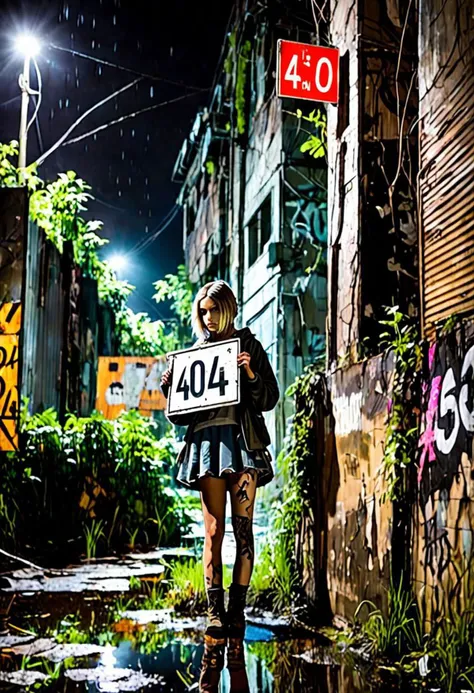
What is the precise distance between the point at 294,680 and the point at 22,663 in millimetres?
1636

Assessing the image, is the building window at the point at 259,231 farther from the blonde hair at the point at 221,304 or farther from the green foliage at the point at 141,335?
the blonde hair at the point at 221,304

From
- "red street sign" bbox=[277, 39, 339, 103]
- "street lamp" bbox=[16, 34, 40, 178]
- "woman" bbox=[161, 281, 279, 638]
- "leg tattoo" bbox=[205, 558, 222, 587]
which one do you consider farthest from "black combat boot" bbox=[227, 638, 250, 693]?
"street lamp" bbox=[16, 34, 40, 178]

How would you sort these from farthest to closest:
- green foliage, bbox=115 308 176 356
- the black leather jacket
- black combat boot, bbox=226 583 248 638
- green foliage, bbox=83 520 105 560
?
green foliage, bbox=115 308 176 356 → green foliage, bbox=83 520 105 560 → the black leather jacket → black combat boot, bbox=226 583 248 638

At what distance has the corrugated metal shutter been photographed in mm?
4402

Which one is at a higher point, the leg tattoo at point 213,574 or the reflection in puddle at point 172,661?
the leg tattoo at point 213,574

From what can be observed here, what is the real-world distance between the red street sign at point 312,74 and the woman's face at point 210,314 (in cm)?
243

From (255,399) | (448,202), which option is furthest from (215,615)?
(448,202)

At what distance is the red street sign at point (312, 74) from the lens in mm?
6824

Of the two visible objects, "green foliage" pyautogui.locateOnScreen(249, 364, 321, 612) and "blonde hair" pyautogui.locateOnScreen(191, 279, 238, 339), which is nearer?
"blonde hair" pyautogui.locateOnScreen(191, 279, 238, 339)

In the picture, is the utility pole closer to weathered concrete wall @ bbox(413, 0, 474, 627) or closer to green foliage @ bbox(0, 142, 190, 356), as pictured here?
green foliage @ bbox(0, 142, 190, 356)

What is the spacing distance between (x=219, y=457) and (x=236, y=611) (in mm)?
1020

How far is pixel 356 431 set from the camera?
570 centimetres

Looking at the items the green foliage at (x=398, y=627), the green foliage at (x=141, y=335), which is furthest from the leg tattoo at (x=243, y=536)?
the green foliage at (x=141, y=335)

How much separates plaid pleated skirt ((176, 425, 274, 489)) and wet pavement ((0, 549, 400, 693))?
→ 107cm
